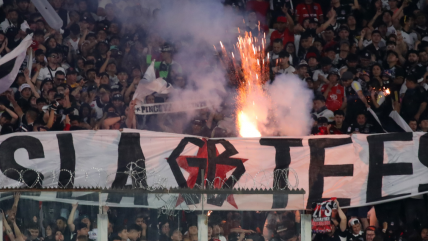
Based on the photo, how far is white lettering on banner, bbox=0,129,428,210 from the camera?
10.0m

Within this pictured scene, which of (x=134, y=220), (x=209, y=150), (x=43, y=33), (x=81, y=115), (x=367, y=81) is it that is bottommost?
(x=134, y=220)

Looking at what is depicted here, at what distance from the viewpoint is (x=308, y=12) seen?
1337 centimetres

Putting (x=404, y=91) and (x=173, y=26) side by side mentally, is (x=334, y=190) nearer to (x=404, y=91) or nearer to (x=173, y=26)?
(x=404, y=91)

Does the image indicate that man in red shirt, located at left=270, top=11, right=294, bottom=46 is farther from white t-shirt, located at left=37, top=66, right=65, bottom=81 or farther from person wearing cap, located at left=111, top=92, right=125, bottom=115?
white t-shirt, located at left=37, top=66, right=65, bottom=81

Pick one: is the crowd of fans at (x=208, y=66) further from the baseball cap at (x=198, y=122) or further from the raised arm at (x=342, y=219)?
the raised arm at (x=342, y=219)

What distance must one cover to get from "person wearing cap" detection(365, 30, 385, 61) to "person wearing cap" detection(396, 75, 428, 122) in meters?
1.10

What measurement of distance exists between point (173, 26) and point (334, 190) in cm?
491

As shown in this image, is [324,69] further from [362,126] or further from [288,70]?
[362,126]

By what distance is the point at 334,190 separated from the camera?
10078 millimetres

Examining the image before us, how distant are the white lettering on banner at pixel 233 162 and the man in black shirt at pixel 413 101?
1.25 meters

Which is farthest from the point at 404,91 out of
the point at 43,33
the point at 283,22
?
the point at 43,33

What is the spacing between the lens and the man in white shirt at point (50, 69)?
473 inches

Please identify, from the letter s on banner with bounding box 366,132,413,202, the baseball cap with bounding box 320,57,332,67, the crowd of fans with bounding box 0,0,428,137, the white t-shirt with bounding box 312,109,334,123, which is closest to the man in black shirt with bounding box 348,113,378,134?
the crowd of fans with bounding box 0,0,428,137

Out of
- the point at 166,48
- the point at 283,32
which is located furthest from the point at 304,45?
the point at 166,48
